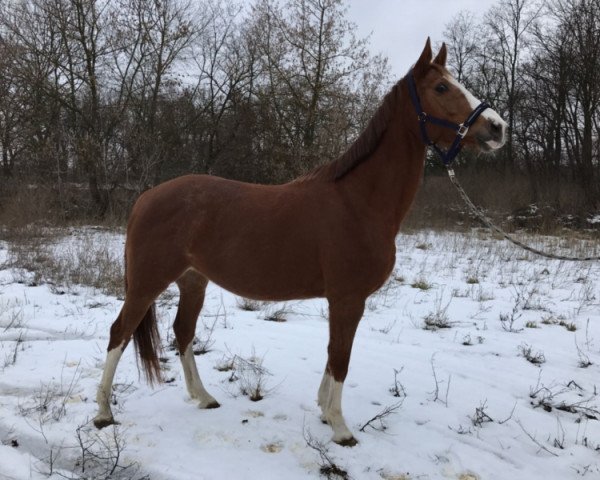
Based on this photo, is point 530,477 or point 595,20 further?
point 595,20

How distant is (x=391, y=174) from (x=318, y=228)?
0.56 metres

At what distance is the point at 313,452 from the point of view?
233cm

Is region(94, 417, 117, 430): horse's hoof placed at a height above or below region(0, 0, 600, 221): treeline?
below

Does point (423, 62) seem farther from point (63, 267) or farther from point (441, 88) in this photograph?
point (63, 267)

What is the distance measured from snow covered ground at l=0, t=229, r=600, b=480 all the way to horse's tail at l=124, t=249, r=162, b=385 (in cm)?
21

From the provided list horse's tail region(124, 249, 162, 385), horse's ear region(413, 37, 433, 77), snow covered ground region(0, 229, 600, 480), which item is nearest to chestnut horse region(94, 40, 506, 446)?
horse's ear region(413, 37, 433, 77)

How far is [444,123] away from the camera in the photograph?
7.38 ft

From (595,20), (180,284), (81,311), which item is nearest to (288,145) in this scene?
(595,20)

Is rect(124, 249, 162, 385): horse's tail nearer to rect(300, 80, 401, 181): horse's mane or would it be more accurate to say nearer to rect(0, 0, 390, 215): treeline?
rect(300, 80, 401, 181): horse's mane

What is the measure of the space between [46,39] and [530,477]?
1734 cm

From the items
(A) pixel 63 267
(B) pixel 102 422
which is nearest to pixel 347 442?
A: (B) pixel 102 422

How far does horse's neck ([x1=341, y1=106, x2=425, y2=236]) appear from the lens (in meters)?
2.44

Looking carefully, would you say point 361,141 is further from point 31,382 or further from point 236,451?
point 31,382

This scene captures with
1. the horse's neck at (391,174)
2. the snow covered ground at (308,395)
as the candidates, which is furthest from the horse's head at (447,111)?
the snow covered ground at (308,395)
